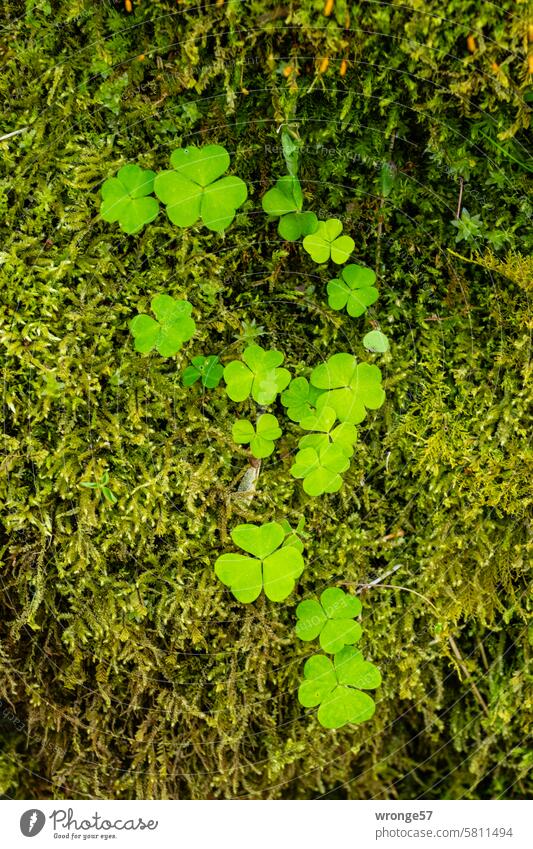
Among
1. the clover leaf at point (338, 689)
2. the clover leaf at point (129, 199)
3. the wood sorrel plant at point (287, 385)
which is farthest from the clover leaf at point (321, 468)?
the clover leaf at point (129, 199)

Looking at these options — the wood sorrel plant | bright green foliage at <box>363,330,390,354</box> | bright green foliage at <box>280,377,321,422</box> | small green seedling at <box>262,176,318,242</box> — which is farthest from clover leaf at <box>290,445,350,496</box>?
small green seedling at <box>262,176,318,242</box>

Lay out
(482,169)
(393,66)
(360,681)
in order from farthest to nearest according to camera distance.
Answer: (360,681)
(482,169)
(393,66)

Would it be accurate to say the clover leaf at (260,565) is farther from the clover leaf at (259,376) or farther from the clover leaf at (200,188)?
the clover leaf at (200,188)

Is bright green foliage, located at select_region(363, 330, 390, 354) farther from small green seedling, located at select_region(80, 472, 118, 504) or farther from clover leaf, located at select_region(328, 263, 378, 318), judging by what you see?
small green seedling, located at select_region(80, 472, 118, 504)

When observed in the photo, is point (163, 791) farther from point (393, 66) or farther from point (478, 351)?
point (393, 66)
